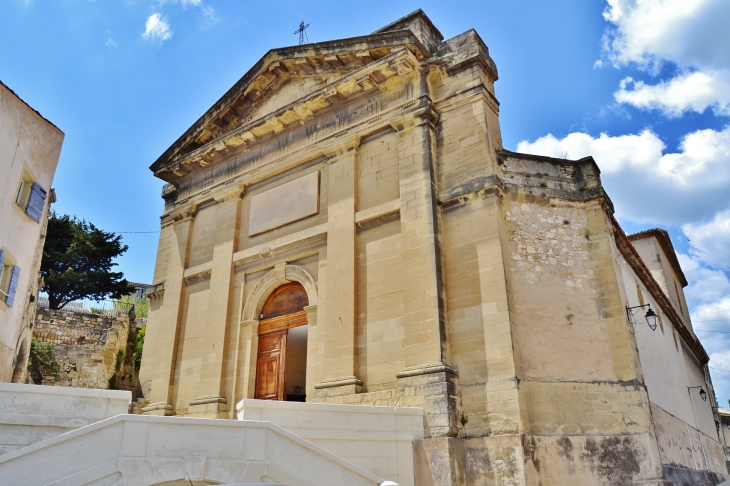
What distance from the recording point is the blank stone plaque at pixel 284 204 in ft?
46.8

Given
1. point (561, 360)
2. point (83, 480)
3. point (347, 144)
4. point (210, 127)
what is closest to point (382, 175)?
point (347, 144)

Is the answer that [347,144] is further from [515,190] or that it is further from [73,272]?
[73,272]

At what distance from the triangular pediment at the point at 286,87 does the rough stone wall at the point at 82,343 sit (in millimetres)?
7888

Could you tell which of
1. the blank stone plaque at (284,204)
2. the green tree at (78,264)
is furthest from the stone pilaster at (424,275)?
the green tree at (78,264)

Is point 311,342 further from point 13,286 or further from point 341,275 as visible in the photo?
point 13,286

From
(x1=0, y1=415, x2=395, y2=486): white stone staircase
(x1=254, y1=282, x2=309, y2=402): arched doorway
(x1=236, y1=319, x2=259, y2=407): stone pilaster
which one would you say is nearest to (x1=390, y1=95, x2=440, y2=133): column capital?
(x1=254, y1=282, x2=309, y2=402): arched doorway

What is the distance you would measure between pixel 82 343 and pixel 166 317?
29.7 feet

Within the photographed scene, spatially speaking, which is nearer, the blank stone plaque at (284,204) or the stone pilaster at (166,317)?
the blank stone plaque at (284,204)

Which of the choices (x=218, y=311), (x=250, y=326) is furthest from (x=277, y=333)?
(x=218, y=311)

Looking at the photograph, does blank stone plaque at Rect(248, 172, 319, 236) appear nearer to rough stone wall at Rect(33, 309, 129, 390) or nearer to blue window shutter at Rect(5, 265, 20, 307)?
blue window shutter at Rect(5, 265, 20, 307)

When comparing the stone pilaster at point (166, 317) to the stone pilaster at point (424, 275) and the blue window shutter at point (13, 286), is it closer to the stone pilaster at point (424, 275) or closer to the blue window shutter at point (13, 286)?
the blue window shutter at point (13, 286)

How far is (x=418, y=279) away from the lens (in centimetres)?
1149

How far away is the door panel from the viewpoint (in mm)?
13306

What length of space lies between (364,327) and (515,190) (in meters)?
4.16
